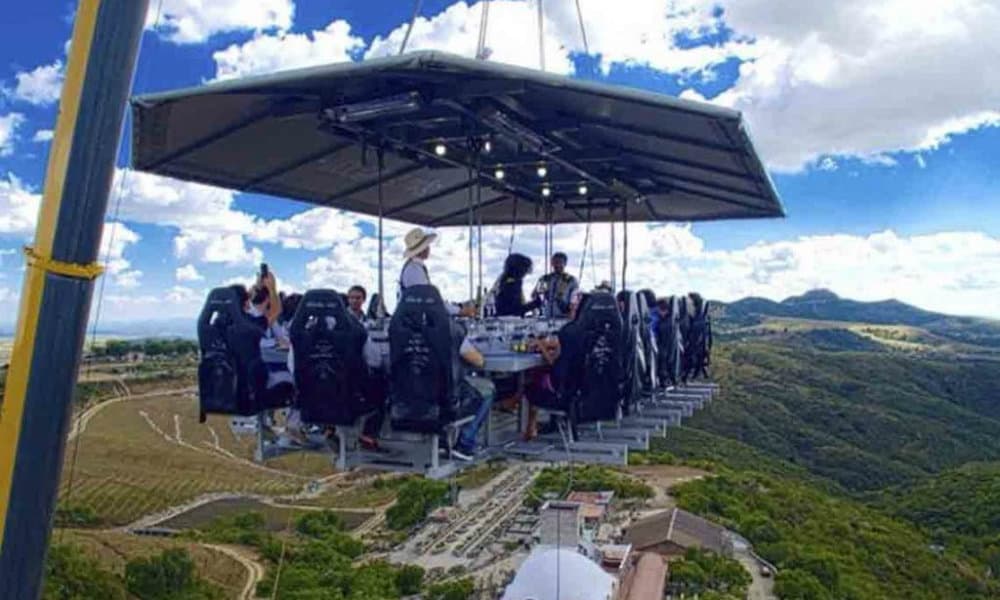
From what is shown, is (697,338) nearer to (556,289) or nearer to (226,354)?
(556,289)

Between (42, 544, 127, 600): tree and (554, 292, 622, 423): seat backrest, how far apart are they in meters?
24.3

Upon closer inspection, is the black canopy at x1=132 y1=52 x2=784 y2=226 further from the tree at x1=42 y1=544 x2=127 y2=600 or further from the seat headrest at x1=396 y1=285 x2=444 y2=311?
the tree at x1=42 y1=544 x2=127 y2=600

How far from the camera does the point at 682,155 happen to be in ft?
25.8

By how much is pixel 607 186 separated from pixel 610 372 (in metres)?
3.78

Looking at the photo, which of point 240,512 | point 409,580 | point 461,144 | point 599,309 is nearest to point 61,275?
Result: point 599,309

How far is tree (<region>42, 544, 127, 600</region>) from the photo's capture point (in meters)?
26.9

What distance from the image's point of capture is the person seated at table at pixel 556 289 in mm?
9539

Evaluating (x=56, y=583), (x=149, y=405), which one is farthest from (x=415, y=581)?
(x=149, y=405)

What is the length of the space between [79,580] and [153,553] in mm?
8000

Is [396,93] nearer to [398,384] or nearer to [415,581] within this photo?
[398,384]

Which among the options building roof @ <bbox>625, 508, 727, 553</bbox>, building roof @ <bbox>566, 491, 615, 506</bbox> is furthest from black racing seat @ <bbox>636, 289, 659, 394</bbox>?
building roof @ <bbox>566, 491, 615, 506</bbox>

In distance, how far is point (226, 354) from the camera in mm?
6062

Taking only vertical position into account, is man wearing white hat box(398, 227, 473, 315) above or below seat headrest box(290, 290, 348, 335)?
above

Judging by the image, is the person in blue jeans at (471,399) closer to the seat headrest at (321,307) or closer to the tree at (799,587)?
the seat headrest at (321,307)
